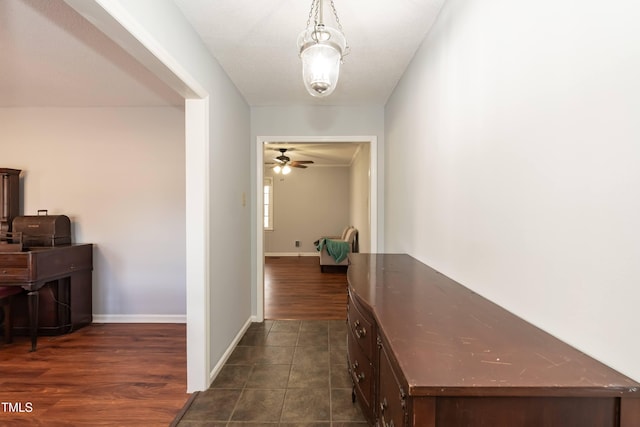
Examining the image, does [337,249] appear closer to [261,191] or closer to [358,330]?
[261,191]

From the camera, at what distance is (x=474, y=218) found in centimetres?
139

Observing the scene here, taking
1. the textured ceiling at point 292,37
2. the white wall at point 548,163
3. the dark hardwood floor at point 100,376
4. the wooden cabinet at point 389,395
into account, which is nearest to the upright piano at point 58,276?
the dark hardwood floor at point 100,376

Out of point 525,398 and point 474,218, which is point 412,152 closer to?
point 474,218

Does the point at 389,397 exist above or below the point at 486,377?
below

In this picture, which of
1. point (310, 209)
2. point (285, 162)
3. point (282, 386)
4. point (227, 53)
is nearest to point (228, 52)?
point (227, 53)

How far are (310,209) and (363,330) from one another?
6876 millimetres

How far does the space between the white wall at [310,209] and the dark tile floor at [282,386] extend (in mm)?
5141

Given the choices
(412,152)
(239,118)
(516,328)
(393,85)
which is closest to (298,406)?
(516,328)

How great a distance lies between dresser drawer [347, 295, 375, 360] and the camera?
1335 millimetres

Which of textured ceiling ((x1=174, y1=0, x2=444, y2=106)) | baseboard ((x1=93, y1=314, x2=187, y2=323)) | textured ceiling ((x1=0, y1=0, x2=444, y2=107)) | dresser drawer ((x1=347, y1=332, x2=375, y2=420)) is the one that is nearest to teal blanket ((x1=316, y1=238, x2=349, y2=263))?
baseboard ((x1=93, y1=314, x2=187, y2=323))

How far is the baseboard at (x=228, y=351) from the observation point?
2248mm

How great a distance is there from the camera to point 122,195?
134 inches

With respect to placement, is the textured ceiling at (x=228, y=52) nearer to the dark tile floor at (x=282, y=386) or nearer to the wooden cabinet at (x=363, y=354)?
the wooden cabinet at (x=363, y=354)

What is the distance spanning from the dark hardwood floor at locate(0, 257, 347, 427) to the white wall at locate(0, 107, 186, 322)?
38 cm
